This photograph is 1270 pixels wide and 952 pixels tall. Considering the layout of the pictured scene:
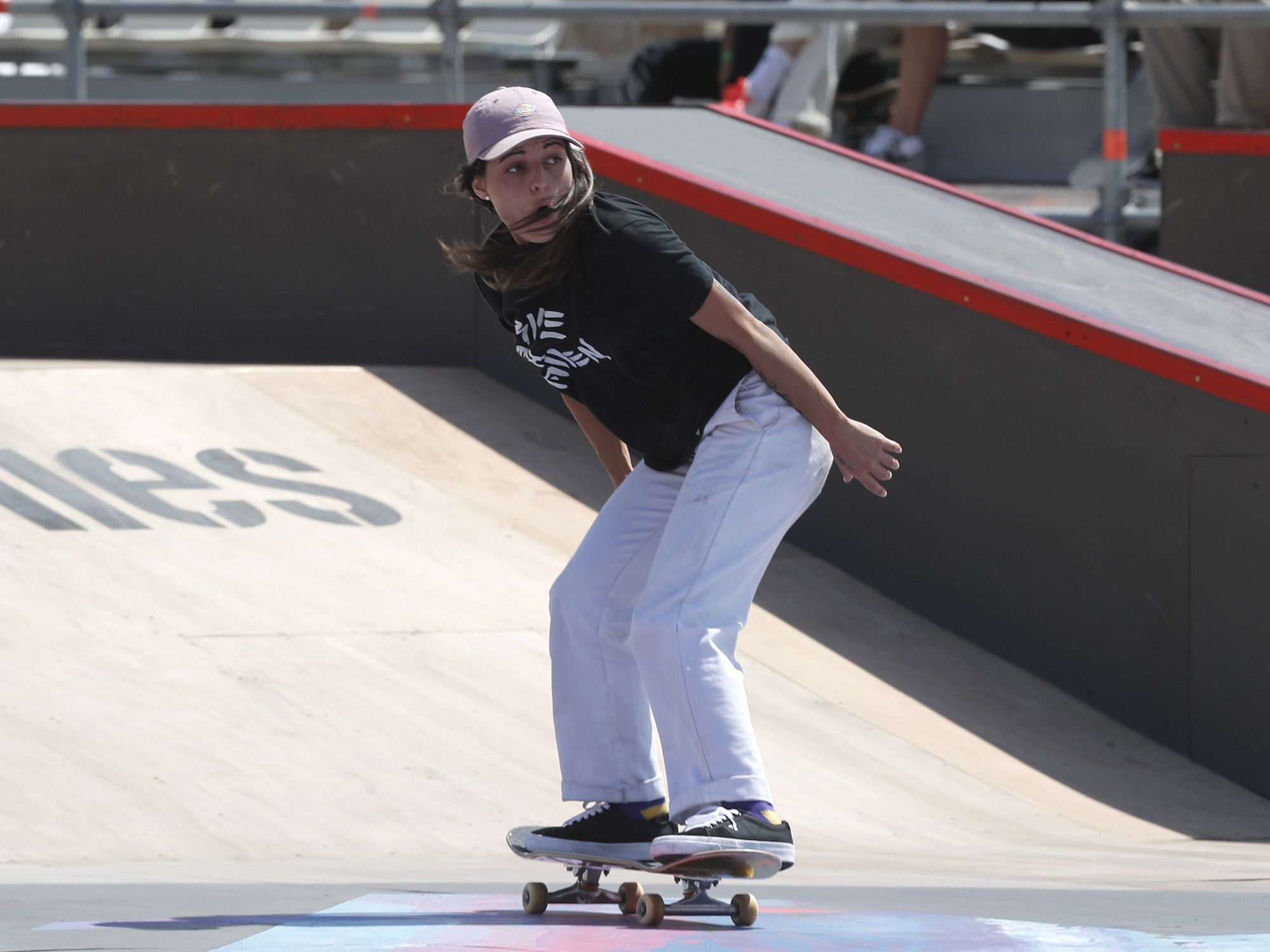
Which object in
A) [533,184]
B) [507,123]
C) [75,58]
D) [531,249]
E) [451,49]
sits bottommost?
[75,58]

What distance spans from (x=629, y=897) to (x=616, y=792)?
0.22 meters

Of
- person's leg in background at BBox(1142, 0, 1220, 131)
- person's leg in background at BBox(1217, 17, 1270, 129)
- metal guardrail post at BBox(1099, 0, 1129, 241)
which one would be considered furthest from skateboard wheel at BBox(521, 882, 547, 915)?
person's leg in background at BBox(1142, 0, 1220, 131)

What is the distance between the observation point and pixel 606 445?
3.85m

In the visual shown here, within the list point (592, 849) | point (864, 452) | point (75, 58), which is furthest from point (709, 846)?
point (75, 58)

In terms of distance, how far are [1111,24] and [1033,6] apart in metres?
0.36

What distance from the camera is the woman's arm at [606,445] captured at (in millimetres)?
3846

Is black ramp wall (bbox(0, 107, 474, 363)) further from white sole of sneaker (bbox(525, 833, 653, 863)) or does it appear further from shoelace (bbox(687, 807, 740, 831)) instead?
shoelace (bbox(687, 807, 740, 831))

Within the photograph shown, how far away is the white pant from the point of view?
334 cm

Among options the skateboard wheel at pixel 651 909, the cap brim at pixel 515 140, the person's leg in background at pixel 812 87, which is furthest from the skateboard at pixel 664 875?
the person's leg in background at pixel 812 87

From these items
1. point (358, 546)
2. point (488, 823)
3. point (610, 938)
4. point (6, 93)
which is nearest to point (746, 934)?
point (610, 938)

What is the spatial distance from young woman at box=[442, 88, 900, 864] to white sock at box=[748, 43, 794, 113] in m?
→ 6.79

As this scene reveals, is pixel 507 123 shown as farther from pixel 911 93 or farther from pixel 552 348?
pixel 911 93

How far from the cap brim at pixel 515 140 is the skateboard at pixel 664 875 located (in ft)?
4.35

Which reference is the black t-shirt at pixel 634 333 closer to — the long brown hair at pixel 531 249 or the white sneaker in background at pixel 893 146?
the long brown hair at pixel 531 249
